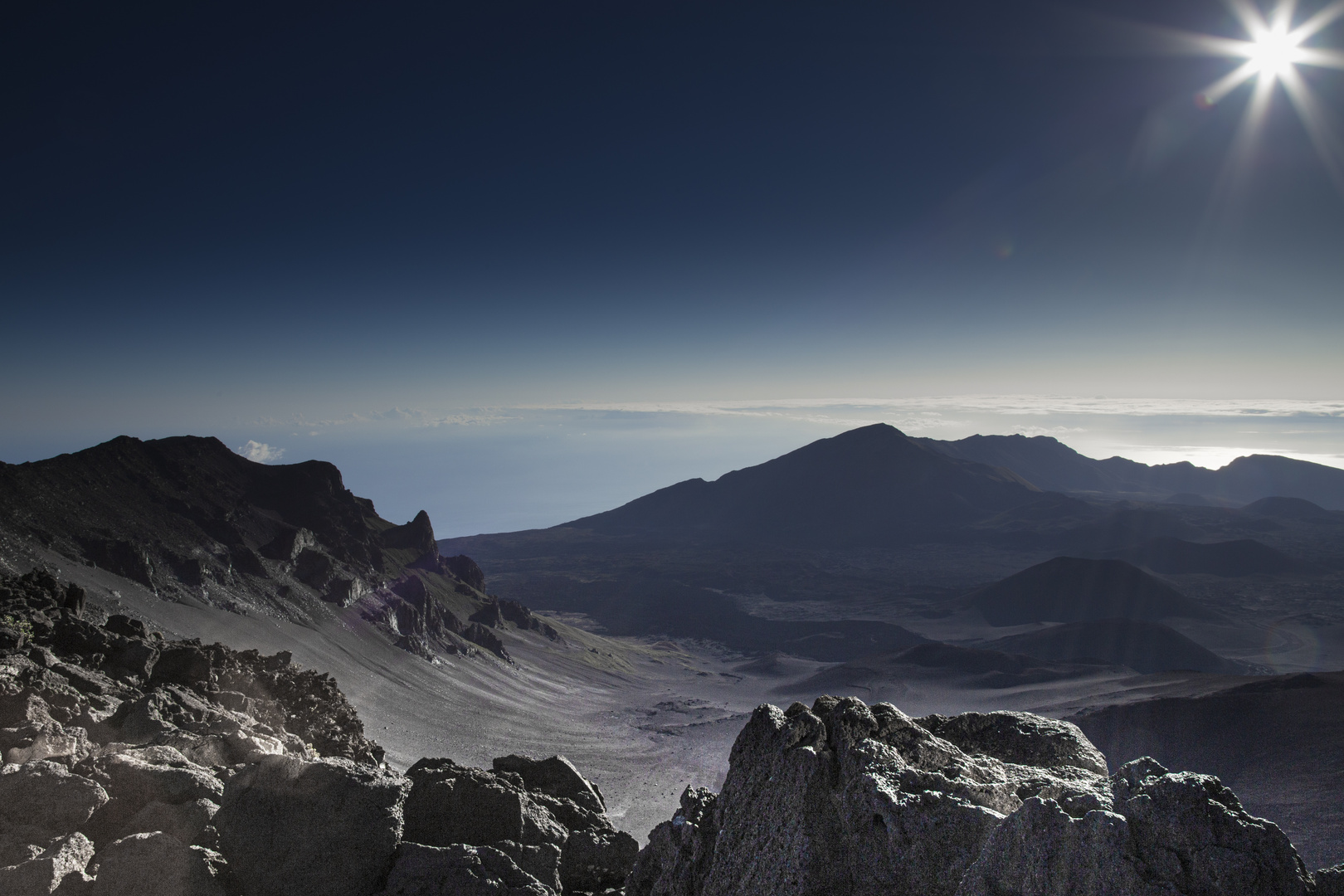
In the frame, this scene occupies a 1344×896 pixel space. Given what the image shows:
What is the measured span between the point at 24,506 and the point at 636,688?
224ft

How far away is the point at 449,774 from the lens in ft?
34.8

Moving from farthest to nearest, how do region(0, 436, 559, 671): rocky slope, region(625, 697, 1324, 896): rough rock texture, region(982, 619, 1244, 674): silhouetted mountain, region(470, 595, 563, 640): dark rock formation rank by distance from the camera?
region(470, 595, 563, 640): dark rock formation, region(982, 619, 1244, 674): silhouetted mountain, region(0, 436, 559, 671): rocky slope, region(625, 697, 1324, 896): rough rock texture

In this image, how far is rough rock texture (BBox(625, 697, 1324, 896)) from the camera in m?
5.37

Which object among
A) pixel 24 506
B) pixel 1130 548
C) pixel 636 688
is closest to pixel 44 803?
pixel 24 506

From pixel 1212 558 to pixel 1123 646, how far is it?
85.1 metres

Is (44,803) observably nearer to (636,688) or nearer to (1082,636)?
(636,688)

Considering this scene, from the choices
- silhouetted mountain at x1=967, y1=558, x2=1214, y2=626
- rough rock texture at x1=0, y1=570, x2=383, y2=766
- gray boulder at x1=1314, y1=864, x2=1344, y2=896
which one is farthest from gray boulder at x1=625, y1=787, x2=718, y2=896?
silhouetted mountain at x1=967, y1=558, x2=1214, y2=626

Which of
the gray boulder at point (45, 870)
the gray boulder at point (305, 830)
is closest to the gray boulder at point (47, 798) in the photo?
the gray boulder at point (45, 870)

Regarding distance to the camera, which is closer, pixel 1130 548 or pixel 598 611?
pixel 598 611

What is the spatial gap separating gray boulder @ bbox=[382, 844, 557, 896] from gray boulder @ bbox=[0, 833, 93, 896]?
3.15m

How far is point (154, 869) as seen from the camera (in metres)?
7.17

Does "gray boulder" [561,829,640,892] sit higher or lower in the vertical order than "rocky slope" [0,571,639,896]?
lower

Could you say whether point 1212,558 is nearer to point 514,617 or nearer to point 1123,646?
point 1123,646

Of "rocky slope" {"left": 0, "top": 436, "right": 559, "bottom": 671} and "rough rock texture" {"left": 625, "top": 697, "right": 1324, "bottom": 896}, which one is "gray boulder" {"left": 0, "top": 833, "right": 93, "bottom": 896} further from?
"rocky slope" {"left": 0, "top": 436, "right": 559, "bottom": 671}
